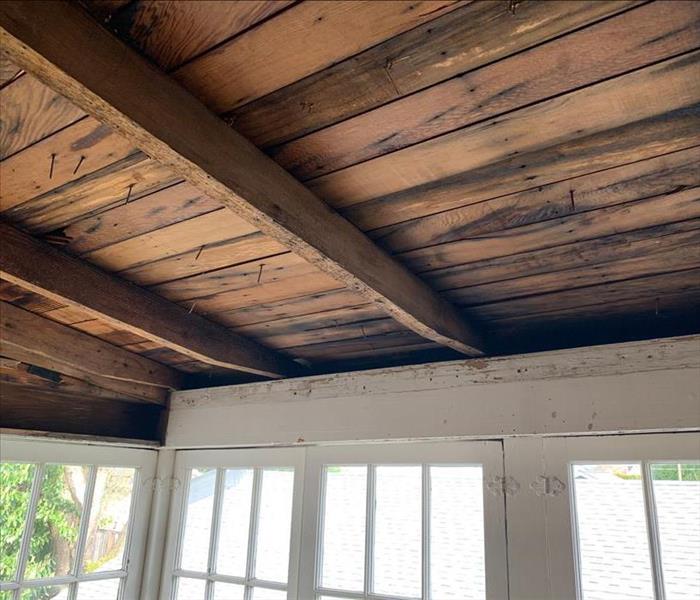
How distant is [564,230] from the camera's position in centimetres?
142

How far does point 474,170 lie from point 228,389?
5.42 ft

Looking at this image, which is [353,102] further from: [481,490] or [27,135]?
[481,490]

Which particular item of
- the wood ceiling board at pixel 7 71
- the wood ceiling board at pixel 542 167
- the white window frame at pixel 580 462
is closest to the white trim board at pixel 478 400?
the white window frame at pixel 580 462

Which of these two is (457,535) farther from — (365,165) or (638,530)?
(365,165)

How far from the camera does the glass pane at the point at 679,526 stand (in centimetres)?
154

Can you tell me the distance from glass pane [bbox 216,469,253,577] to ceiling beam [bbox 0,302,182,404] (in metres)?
0.53

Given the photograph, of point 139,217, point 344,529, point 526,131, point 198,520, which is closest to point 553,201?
point 526,131

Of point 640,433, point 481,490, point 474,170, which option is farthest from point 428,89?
point 481,490

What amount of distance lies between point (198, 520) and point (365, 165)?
196cm

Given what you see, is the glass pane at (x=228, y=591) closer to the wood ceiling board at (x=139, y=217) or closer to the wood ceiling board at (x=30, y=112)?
the wood ceiling board at (x=139, y=217)

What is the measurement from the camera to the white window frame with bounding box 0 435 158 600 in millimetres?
2312

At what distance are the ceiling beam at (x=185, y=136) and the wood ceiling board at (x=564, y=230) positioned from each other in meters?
0.13

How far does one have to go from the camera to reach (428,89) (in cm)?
107

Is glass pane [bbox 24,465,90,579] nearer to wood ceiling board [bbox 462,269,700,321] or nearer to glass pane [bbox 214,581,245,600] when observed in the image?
glass pane [bbox 214,581,245,600]
